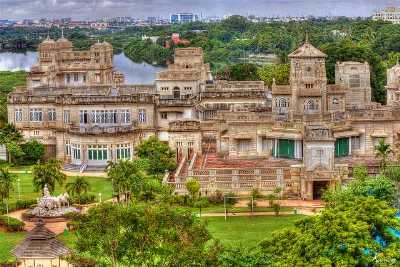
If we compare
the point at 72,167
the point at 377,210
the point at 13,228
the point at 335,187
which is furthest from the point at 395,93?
the point at 377,210

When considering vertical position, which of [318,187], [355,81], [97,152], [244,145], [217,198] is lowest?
[217,198]

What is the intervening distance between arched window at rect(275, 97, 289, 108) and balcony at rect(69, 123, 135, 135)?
1184 centimetres

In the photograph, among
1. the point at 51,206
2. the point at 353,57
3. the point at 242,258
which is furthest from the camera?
the point at 353,57

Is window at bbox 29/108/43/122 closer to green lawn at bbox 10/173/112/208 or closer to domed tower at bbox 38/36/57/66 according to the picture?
green lawn at bbox 10/173/112/208

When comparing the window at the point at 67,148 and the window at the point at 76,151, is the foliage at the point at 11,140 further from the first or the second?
the window at the point at 76,151

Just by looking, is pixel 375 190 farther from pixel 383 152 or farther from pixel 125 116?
pixel 125 116

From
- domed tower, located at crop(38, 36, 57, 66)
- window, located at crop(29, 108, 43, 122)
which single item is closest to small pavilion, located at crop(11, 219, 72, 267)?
window, located at crop(29, 108, 43, 122)

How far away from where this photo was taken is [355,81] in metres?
66.1

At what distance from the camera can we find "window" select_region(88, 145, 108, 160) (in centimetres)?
6500

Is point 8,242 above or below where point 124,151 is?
below

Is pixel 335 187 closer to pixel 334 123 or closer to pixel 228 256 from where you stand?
pixel 334 123

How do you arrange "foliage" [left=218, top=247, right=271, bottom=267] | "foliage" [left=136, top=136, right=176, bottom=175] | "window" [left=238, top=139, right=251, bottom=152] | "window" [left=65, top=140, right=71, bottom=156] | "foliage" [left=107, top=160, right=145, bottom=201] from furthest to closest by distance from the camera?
"window" [left=65, top=140, right=71, bottom=156] → "window" [left=238, top=139, right=251, bottom=152] → "foliage" [left=136, top=136, right=176, bottom=175] → "foliage" [left=107, top=160, right=145, bottom=201] → "foliage" [left=218, top=247, right=271, bottom=267]

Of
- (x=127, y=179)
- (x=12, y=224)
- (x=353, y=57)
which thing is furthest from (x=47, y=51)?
(x=12, y=224)

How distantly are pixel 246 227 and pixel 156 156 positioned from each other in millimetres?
14314
